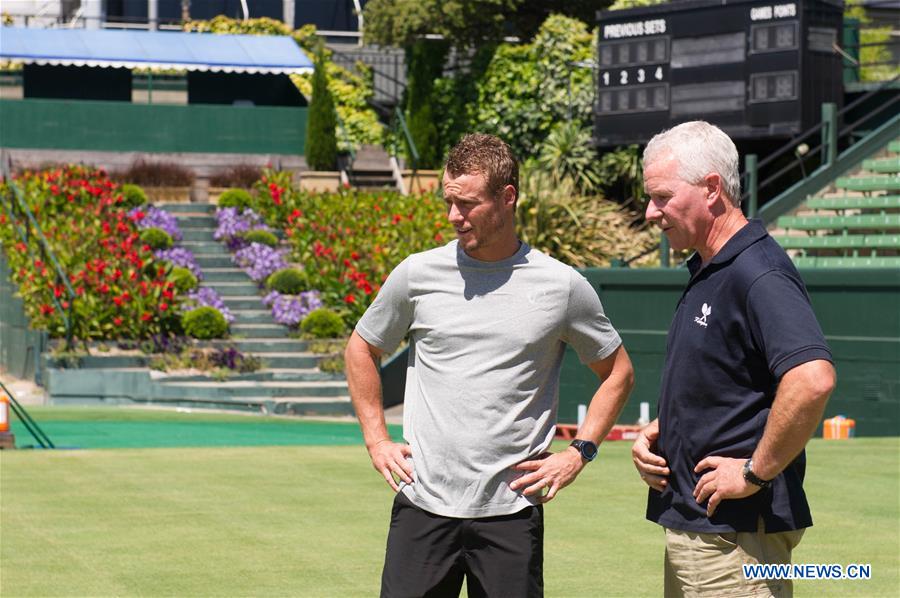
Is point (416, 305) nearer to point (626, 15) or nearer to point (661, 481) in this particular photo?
point (661, 481)

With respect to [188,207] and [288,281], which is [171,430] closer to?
[288,281]

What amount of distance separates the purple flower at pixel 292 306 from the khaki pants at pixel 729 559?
20671mm

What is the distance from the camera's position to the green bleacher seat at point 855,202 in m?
22.4

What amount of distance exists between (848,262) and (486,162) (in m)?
17.4

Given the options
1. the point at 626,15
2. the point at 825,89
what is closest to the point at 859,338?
the point at 825,89

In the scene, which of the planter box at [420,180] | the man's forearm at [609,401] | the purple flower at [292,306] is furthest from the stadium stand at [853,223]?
the man's forearm at [609,401]

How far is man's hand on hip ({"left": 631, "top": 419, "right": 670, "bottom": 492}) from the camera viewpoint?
4.36 meters

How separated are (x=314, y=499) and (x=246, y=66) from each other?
24.6m

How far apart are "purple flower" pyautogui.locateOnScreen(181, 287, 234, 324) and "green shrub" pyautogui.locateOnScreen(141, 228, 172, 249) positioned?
154 centimetres

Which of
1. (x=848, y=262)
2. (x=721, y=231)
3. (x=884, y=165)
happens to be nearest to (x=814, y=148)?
(x=884, y=165)

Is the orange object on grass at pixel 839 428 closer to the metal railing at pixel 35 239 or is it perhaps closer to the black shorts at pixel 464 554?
the metal railing at pixel 35 239

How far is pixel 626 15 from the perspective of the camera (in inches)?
1025

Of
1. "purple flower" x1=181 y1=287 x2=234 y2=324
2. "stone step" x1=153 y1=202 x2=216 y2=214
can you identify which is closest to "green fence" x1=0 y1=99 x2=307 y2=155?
"stone step" x1=153 y1=202 x2=216 y2=214

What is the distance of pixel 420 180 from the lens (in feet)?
106
